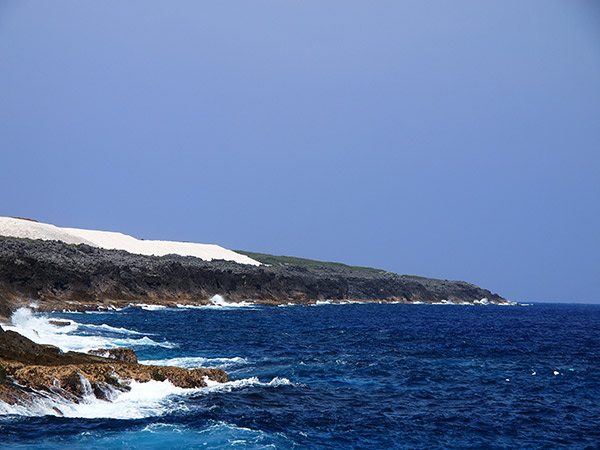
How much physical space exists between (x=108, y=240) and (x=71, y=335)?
4610 inches

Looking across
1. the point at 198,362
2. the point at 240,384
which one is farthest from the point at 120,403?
the point at 198,362

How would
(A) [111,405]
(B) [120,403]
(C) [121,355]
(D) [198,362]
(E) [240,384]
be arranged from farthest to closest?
1. (D) [198,362]
2. (C) [121,355]
3. (E) [240,384]
4. (B) [120,403]
5. (A) [111,405]

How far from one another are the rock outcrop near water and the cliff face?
738 inches

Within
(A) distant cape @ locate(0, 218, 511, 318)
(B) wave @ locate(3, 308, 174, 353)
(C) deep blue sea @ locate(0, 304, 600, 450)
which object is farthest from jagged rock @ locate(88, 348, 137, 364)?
(A) distant cape @ locate(0, 218, 511, 318)

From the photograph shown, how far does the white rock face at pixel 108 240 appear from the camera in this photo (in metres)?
114

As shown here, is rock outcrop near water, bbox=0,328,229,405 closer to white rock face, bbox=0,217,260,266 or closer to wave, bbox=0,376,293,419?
wave, bbox=0,376,293,419

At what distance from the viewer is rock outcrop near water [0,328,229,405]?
1959 centimetres

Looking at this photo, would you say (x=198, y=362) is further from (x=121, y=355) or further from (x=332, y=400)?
(x=332, y=400)

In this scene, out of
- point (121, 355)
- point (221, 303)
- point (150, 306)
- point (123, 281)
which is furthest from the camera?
point (221, 303)

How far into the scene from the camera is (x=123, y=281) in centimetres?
8519

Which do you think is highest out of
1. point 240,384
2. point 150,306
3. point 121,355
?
point 121,355

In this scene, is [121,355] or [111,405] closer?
[111,405]

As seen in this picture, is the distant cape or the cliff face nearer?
the cliff face

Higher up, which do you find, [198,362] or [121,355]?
[121,355]
